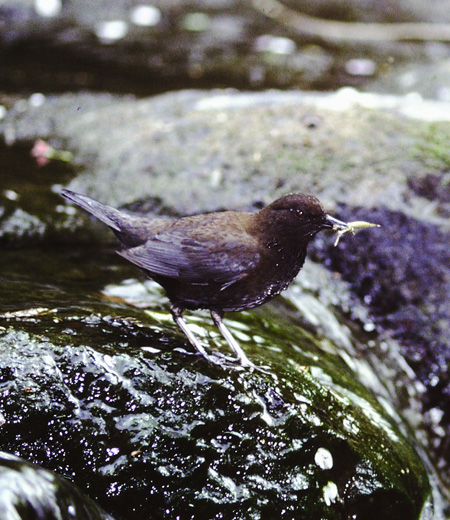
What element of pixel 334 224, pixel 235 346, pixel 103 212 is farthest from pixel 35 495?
pixel 334 224

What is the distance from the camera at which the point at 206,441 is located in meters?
3.00

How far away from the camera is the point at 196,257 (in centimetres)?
325

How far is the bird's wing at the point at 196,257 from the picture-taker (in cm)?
318

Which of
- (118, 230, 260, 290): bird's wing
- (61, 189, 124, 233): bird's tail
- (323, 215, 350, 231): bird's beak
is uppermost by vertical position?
(323, 215, 350, 231): bird's beak

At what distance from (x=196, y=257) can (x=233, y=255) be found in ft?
0.64

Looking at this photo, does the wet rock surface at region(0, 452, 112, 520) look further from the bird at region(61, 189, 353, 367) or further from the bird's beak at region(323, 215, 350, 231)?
the bird's beak at region(323, 215, 350, 231)

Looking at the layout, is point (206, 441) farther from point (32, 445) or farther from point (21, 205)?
point (21, 205)

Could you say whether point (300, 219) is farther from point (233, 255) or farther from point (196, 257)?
point (196, 257)

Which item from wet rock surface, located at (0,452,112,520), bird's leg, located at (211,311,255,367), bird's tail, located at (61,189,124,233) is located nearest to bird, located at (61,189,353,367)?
bird's leg, located at (211,311,255,367)

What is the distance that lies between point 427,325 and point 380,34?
7739mm

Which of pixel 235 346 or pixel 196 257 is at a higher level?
pixel 196 257

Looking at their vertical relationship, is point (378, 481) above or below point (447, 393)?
above

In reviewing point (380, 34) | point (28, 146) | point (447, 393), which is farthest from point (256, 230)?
point (380, 34)

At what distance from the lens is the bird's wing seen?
125 inches
